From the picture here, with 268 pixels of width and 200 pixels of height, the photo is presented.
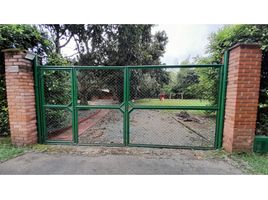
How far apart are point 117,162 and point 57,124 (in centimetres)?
247

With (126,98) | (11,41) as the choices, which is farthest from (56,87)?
(126,98)

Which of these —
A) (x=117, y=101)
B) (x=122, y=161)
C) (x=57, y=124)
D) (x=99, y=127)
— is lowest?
(x=99, y=127)

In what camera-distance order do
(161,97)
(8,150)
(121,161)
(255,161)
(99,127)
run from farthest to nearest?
(99,127) → (161,97) → (8,150) → (121,161) → (255,161)

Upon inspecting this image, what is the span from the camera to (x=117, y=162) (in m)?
2.68

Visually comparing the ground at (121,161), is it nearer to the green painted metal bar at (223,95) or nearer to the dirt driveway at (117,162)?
the dirt driveway at (117,162)

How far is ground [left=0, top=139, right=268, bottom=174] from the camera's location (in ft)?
7.91

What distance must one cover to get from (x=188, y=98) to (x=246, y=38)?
6.67 ft

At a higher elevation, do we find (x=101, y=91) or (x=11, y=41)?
(x=11, y=41)

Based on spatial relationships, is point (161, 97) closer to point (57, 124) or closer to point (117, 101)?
point (117, 101)

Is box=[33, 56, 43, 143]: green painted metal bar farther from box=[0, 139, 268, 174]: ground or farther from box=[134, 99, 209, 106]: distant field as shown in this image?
box=[134, 99, 209, 106]: distant field

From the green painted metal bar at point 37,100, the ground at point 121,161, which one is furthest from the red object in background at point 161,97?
the green painted metal bar at point 37,100

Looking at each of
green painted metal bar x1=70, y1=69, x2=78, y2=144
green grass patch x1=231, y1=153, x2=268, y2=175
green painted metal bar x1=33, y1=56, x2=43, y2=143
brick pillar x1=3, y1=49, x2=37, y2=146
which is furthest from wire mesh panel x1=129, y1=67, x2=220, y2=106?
brick pillar x1=3, y1=49, x2=37, y2=146

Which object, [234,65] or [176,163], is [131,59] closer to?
[234,65]

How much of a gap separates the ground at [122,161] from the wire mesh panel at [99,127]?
26.8 inches
